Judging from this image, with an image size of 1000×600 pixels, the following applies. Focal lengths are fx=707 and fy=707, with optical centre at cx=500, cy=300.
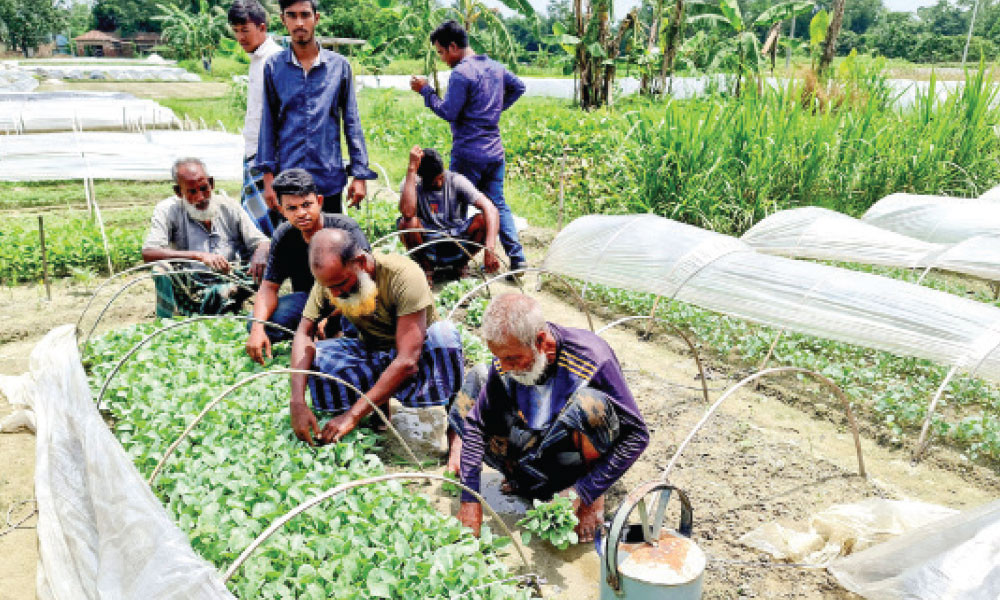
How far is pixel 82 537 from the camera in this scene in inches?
99.1

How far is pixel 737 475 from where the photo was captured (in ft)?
→ 11.3

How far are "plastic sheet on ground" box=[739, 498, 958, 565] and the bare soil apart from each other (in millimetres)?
72

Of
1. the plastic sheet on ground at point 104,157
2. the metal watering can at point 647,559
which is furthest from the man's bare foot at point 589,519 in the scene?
the plastic sheet on ground at point 104,157

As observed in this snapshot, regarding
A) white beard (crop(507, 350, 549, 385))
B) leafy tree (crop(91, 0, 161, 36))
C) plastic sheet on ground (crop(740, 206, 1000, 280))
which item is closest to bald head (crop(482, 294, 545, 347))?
white beard (crop(507, 350, 549, 385))

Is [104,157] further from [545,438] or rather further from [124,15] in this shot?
[124,15]

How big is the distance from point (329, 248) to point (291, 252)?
109 cm

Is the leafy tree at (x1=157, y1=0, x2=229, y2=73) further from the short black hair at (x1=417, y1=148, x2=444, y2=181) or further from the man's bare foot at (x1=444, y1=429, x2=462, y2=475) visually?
the man's bare foot at (x1=444, y1=429, x2=462, y2=475)

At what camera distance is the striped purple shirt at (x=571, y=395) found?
8.72 feet

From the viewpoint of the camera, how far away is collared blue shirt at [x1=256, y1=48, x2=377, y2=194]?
4445mm

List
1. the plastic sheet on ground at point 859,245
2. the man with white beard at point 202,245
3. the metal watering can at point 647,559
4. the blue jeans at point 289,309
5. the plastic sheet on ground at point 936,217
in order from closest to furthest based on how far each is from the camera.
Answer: the metal watering can at point 647,559
the blue jeans at point 289,309
the man with white beard at point 202,245
the plastic sheet on ground at point 859,245
the plastic sheet on ground at point 936,217

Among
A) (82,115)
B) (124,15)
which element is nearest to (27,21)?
(124,15)

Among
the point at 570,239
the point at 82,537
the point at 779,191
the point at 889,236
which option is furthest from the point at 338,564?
the point at 779,191

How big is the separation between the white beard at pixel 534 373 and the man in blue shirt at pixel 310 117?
7.58 feet

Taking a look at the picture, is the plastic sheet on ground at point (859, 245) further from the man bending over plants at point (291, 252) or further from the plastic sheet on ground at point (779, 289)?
the man bending over plants at point (291, 252)
